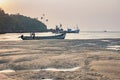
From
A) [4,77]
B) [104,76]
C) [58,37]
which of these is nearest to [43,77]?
[4,77]

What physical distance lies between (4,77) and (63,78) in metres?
4.90

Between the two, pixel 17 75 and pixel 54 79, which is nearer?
pixel 54 79

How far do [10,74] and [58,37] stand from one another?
118 metres

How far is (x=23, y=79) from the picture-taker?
80.5 feet

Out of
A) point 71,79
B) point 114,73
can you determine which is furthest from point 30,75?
point 114,73

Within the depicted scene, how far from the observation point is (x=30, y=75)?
86.8 ft

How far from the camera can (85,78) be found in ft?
81.0

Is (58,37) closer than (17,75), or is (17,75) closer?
(17,75)

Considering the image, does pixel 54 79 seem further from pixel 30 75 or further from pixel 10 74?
pixel 10 74

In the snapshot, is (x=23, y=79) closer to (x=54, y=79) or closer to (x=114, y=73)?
(x=54, y=79)

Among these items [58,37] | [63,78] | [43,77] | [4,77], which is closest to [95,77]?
[63,78]

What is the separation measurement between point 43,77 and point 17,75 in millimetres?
2770

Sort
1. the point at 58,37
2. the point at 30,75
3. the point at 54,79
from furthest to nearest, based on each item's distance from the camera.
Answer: the point at 58,37 < the point at 30,75 < the point at 54,79

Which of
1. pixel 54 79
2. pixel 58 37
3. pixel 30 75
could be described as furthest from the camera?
pixel 58 37
